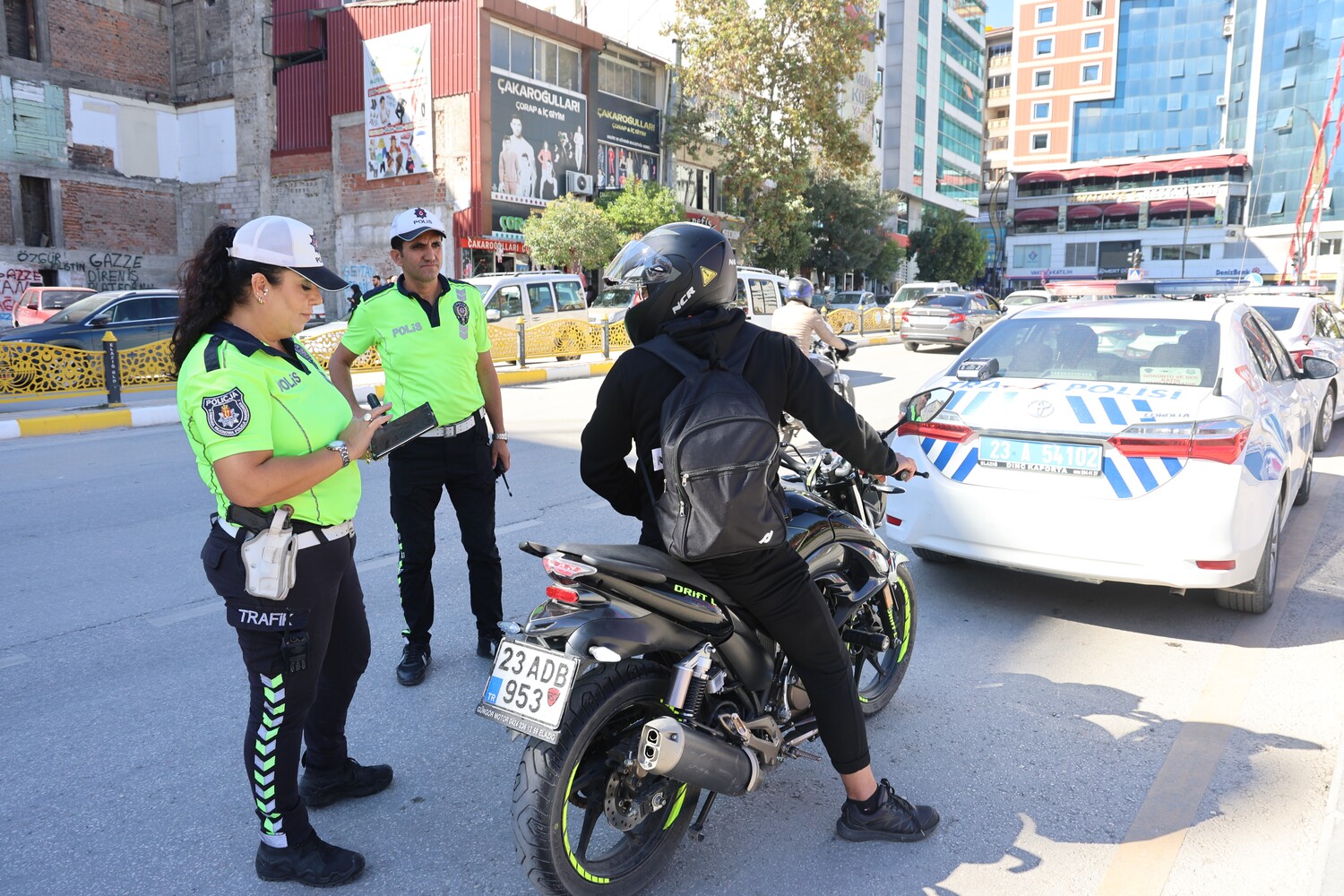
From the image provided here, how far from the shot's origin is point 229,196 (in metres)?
33.8

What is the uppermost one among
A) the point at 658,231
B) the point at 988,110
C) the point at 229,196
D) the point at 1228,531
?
the point at 988,110

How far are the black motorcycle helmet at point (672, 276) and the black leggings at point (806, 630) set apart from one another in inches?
26.6

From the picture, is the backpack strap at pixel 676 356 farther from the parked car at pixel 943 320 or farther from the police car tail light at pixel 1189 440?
the parked car at pixel 943 320

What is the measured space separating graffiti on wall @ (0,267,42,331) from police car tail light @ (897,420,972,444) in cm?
3097

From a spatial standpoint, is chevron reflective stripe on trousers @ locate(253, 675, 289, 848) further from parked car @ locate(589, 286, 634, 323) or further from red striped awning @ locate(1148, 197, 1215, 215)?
red striped awning @ locate(1148, 197, 1215, 215)

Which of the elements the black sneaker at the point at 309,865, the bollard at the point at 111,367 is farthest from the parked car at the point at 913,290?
the black sneaker at the point at 309,865

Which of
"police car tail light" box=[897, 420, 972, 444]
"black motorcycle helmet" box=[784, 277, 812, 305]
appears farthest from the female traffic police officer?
"black motorcycle helmet" box=[784, 277, 812, 305]

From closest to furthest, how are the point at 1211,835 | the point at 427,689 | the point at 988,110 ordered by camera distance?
the point at 1211,835 < the point at 427,689 < the point at 988,110

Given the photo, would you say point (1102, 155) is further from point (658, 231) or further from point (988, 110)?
point (658, 231)

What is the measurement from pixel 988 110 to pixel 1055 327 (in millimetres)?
108461

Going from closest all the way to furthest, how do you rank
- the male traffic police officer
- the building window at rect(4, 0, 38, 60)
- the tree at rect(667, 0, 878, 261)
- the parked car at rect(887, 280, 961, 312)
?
the male traffic police officer, the parked car at rect(887, 280, 961, 312), the building window at rect(4, 0, 38, 60), the tree at rect(667, 0, 878, 261)

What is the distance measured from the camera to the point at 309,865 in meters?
2.63

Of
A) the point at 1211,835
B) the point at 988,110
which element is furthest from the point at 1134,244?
the point at 1211,835

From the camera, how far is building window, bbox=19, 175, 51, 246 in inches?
1182
